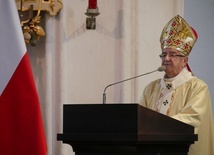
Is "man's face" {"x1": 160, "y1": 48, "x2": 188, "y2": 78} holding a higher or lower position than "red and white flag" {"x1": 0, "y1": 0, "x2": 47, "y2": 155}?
higher

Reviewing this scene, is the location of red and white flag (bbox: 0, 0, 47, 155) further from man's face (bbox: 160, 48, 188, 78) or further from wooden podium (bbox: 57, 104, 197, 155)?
man's face (bbox: 160, 48, 188, 78)

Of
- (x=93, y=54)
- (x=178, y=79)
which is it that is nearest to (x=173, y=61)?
(x=178, y=79)

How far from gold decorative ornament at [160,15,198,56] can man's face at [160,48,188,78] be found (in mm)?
35

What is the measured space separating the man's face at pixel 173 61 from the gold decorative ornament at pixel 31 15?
121cm

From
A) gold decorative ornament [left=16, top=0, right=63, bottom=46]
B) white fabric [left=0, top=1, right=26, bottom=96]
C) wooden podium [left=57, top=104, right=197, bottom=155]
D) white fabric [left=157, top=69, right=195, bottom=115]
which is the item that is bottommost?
wooden podium [left=57, top=104, right=197, bottom=155]

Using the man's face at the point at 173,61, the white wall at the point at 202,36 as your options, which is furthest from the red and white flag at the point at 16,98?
the white wall at the point at 202,36

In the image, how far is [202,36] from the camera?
786cm

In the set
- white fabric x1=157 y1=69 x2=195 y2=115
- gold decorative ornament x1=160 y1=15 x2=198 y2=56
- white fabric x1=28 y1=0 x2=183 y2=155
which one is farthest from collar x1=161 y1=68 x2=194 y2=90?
white fabric x1=28 y1=0 x2=183 y2=155

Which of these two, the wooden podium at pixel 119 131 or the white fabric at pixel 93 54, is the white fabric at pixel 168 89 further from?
the wooden podium at pixel 119 131

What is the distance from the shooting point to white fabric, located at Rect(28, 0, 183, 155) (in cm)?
619

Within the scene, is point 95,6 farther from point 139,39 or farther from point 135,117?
point 135,117

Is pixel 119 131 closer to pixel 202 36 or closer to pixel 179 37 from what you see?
pixel 179 37

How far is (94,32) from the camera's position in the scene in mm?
6324

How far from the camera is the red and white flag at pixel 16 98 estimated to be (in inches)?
175
